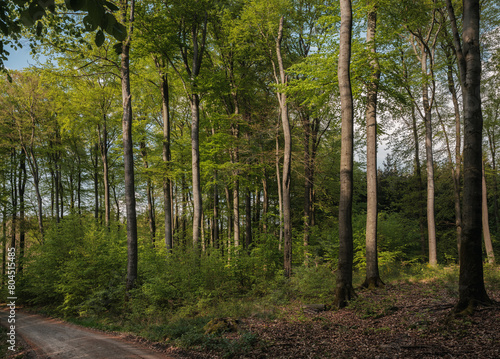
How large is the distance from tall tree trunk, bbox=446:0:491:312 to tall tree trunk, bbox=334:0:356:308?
2.70 metres

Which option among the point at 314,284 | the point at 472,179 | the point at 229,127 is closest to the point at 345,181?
the point at 472,179

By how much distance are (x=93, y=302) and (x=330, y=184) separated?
17.0 metres

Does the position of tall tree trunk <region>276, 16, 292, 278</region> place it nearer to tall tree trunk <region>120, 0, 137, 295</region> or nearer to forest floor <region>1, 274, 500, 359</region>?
forest floor <region>1, 274, 500, 359</region>

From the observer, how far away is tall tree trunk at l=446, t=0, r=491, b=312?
211 inches

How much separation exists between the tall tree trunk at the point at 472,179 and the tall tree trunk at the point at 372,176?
3707 millimetres

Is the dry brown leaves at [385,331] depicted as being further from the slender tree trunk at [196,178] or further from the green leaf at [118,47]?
the slender tree trunk at [196,178]

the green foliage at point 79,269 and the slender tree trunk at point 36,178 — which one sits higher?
the slender tree trunk at point 36,178

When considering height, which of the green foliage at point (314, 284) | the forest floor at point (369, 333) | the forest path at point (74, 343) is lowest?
the forest path at point (74, 343)

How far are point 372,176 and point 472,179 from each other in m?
4.65

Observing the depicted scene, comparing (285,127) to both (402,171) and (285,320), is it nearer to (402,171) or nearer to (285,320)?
(285,320)

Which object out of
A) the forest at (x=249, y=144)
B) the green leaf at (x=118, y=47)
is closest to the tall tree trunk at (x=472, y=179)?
the forest at (x=249, y=144)

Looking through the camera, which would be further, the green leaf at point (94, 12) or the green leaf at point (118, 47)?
the green leaf at point (118, 47)

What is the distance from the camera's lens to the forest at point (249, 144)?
6.91 meters

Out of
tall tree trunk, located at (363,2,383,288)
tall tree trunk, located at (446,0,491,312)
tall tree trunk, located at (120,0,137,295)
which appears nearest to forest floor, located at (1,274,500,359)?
tall tree trunk, located at (446,0,491,312)
